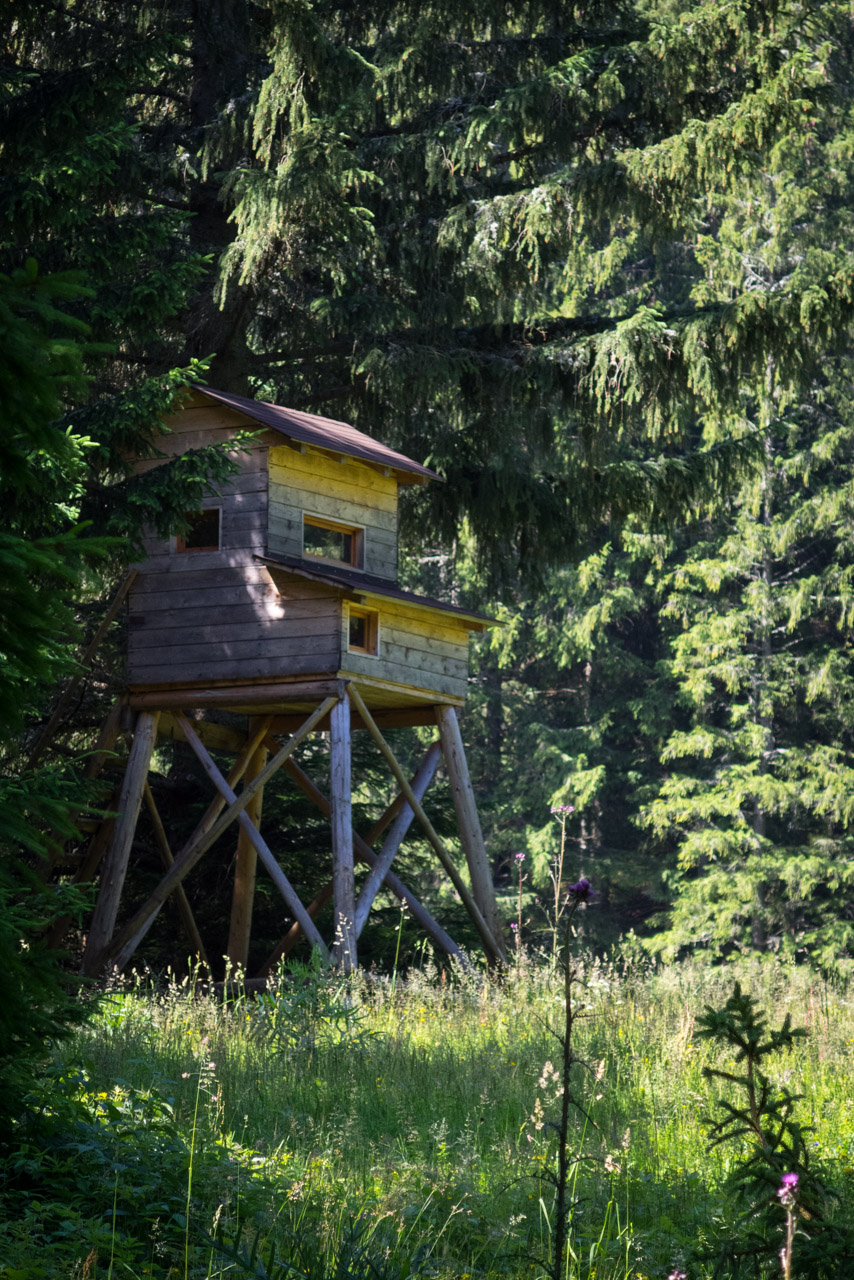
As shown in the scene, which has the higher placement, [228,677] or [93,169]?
[93,169]

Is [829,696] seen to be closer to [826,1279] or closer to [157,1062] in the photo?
[157,1062]

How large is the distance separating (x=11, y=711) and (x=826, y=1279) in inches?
110

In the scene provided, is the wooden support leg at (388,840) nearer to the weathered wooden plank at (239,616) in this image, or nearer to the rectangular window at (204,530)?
the weathered wooden plank at (239,616)

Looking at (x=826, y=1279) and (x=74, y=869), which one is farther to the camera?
(x=74, y=869)

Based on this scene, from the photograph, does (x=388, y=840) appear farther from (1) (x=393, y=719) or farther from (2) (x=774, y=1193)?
(2) (x=774, y=1193)

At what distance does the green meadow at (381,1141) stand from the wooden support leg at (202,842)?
13.2 ft

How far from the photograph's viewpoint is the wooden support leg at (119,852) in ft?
45.5

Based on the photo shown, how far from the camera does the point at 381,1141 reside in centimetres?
637

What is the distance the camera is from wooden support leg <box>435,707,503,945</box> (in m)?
15.6

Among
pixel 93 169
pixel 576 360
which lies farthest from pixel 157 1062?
pixel 576 360

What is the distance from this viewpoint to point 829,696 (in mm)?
29969

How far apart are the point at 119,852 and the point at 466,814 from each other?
3939 millimetres

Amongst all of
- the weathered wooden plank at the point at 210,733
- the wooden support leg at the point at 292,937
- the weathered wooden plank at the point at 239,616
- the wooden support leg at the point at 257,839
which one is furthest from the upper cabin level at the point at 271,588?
the wooden support leg at the point at 292,937

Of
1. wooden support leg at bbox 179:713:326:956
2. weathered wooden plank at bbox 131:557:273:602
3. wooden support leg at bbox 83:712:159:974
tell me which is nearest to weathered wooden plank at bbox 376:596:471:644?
weathered wooden plank at bbox 131:557:273:602
